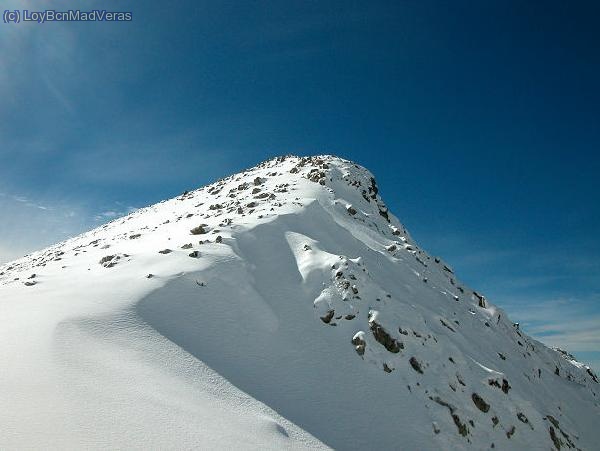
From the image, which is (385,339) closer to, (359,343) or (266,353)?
(359,343)

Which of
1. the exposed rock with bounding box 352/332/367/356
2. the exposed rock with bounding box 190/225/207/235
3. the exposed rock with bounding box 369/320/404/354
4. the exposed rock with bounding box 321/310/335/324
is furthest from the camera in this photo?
the exposed rock with bounding box 190/225/207/235

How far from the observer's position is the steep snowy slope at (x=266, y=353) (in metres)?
7.16

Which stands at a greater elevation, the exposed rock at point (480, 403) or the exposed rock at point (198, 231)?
the exposed rock at point (198, 231)

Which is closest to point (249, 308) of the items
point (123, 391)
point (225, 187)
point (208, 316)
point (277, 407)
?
point (208, 316)

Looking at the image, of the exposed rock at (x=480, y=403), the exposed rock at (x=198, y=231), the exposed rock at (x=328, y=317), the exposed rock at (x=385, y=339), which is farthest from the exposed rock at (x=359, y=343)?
the exposed rock at (x=198, y=231)

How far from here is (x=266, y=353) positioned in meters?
11.1

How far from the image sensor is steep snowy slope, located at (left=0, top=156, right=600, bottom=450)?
7.16 meters

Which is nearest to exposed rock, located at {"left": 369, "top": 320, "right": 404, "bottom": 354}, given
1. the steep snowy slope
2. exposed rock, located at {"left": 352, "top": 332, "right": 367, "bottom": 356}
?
the steep snowy slope

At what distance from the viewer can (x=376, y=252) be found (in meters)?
19.8

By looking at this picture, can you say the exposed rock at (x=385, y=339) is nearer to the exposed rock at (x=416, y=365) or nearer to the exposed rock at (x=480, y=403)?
the exposed rock at (x=416, y=365)

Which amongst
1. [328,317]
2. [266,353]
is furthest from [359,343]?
[266,353]

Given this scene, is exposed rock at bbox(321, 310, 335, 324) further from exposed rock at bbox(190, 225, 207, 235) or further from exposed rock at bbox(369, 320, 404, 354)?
exposed rock at bbox(190, 225, 207, 235)

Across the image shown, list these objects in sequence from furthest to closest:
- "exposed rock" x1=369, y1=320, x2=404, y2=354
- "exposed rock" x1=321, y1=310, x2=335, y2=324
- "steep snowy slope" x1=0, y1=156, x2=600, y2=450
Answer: "exposed rock" x1=321, y1=310, x2=335, y2=324, "exposed rock" x1=369, y1=320, x2=404, y2=354, "steep snowy slope" x1=0, y1=156, x2=600, y2=450

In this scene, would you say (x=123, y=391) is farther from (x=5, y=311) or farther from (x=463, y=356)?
(x=463, y=356)
